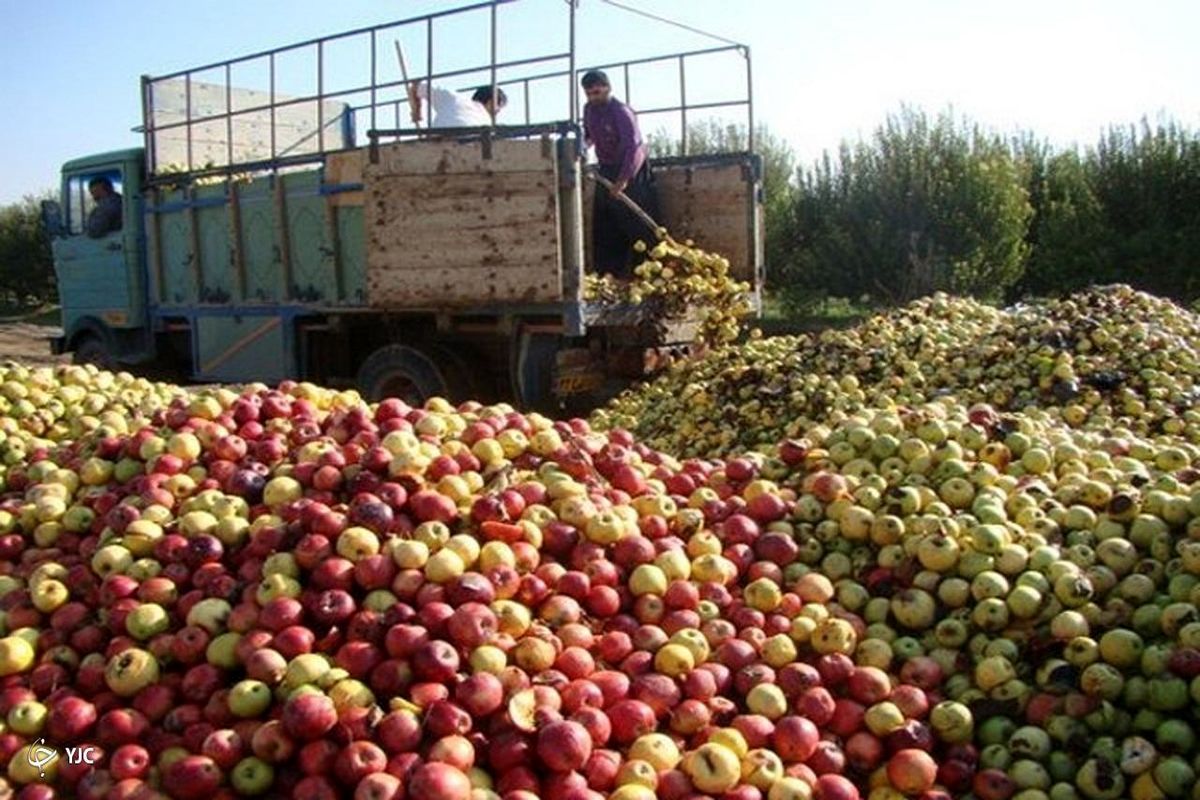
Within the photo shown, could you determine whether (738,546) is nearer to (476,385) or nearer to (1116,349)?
(1116,349)

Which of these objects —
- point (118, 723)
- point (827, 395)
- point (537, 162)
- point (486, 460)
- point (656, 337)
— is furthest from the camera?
point (656, 337)

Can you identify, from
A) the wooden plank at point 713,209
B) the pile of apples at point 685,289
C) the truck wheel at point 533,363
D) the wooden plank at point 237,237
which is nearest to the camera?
the truck wheel at point 533,363

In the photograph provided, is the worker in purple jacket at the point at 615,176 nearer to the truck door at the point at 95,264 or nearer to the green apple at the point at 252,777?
the truck door at the point at 95,264

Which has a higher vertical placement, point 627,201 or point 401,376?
point 627,201

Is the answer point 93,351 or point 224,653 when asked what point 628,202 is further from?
point 224,653

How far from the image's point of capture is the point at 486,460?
3.79 metres

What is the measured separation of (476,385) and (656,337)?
1595mm

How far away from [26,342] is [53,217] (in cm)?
1924

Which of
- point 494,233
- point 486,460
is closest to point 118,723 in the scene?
point 486,460

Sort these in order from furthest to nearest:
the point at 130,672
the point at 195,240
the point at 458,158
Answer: the point at 195,240
the point at 458,158
the point at 130,672

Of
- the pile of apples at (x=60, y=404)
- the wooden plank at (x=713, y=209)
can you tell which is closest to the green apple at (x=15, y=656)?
the pile of apples at (x=60, y=404)

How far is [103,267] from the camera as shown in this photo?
12.0 metres

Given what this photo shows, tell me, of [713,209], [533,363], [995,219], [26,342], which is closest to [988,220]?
[995,219]

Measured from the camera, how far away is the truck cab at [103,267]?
38.1 feet
